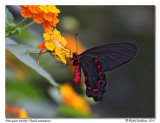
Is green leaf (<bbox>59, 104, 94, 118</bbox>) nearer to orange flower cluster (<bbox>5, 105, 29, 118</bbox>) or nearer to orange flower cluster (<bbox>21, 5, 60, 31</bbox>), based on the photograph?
orange flower cluster (<bbox>5, 105, 29, 118</bbox>)

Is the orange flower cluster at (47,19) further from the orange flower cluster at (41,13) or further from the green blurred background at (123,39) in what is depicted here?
the green blurred background at (123,39)

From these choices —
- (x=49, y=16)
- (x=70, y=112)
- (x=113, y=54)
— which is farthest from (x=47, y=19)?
(x=70, y=112)

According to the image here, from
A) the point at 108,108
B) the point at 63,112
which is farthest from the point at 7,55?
the point at 108,108

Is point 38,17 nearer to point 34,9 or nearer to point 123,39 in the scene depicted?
point 34,9

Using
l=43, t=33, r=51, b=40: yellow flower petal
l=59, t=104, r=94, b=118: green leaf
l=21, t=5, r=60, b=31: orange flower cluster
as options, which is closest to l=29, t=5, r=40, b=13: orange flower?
l=21, t=5, r=60, b=31: orange flower cluster

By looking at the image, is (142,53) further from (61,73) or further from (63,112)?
(63,112)
